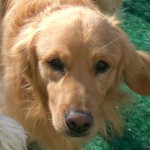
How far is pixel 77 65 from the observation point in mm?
3160

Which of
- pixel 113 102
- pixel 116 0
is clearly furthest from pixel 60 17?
pixel 116 0

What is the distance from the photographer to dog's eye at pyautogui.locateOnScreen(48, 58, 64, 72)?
10.5 ft

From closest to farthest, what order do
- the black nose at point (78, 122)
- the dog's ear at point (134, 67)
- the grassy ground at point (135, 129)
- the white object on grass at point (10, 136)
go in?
the white object on grass at point (10, 136) < the black nose at point (78, 122) < the dog's ear at point (134, 67) < the grassy ground at point (135, 129)

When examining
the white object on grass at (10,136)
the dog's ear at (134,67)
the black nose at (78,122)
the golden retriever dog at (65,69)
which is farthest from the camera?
the dog's ear at (134,67)

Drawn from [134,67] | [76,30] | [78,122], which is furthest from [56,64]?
[134,67]

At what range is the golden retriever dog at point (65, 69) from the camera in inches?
124

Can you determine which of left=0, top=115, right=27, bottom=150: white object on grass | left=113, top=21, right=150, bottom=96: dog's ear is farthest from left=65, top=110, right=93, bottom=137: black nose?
left=113, top=21, right=150, bottom=96: dog's ear

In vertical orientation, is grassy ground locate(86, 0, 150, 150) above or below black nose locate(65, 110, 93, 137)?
below

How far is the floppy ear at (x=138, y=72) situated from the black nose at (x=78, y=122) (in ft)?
2.07

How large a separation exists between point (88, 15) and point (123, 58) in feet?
1.33

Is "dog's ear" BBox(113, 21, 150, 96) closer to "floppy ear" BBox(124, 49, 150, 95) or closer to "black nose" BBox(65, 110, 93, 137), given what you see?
"floppy ear" BBox(124, 49, 150, 95)

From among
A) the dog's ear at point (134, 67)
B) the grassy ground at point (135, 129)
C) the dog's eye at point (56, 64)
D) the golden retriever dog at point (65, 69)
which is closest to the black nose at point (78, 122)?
the golden retriever dog at point (65, 69)

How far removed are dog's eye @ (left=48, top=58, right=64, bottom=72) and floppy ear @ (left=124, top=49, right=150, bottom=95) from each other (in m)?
0.57

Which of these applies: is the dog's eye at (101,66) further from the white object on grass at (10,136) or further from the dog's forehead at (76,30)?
the white object on grass at (10,136)
